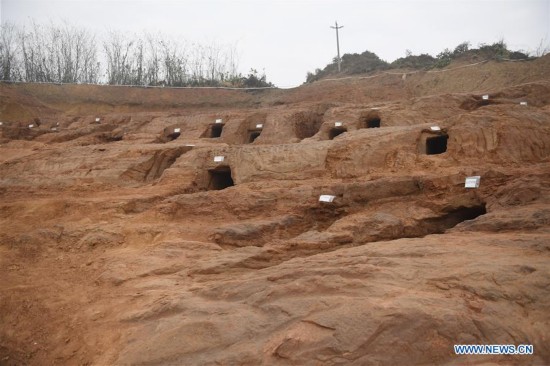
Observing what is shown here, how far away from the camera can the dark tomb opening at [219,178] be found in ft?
34.7

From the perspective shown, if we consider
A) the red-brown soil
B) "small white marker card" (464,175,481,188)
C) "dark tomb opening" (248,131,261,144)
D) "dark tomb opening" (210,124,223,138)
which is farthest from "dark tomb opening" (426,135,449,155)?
"dark tomb opening" (210,124,223,138)

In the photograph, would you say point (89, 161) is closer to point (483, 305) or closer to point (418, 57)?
point (483, 305)

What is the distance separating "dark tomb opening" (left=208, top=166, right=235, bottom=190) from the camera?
417 inches

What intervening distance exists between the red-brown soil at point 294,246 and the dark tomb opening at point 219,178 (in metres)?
0.05

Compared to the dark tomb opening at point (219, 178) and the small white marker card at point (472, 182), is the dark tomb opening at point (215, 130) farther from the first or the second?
the small white marker card at point (472, 182)

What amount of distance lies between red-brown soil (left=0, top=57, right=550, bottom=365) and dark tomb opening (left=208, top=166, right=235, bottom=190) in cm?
5

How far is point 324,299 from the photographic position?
12.9 feet

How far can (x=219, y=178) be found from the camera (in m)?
11.1

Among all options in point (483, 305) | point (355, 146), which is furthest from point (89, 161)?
point (483, 305)

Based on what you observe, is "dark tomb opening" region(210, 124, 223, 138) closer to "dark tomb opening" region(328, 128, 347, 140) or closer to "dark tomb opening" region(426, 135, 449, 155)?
"dark tomb opening" region(328, 128, 347, 140)

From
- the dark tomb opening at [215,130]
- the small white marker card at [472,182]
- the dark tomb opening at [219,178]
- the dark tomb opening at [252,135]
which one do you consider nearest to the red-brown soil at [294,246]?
the dark tomb opening at [219,178]

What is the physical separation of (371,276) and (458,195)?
347 centimetres

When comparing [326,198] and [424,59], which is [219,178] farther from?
[424,59]

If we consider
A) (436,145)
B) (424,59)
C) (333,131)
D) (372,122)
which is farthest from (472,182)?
(424,59)
